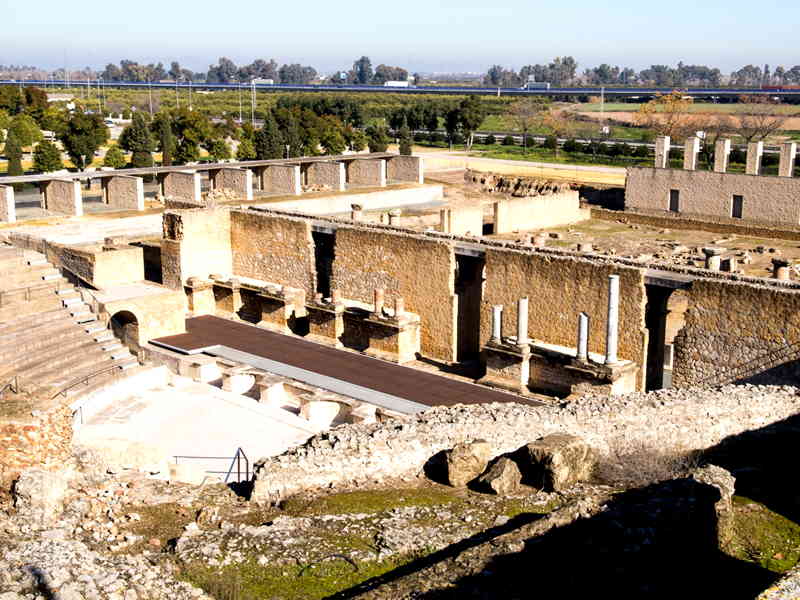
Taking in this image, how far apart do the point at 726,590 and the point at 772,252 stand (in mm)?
24160

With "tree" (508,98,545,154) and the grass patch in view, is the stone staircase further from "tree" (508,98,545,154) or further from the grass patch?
Answer: "tree" (508,98,545,154)

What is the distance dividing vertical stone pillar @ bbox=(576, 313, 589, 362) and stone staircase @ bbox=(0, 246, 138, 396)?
8717mm

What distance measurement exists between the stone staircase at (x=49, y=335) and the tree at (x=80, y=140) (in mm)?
25390

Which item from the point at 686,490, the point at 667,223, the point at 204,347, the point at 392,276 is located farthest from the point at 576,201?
the point at 686,490

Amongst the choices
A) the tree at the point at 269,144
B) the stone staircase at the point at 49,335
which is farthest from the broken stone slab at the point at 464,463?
the tree at the point at 269,144

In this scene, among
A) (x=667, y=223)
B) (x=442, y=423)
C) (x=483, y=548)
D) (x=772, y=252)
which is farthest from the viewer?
(x=667, y=223)

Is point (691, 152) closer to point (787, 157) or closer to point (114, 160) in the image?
point (787, 157)

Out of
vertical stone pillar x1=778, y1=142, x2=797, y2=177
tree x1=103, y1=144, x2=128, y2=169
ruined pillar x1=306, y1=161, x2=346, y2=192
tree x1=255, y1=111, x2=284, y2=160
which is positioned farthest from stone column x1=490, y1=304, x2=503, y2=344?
tree x1=103, y1=144, x2=128, y2=169

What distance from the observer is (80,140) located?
151ft

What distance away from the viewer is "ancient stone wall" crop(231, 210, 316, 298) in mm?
25891

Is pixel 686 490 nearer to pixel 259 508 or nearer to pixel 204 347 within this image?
pixel 259 508

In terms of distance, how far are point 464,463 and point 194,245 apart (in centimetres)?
1595

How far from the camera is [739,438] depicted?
14.3 meters

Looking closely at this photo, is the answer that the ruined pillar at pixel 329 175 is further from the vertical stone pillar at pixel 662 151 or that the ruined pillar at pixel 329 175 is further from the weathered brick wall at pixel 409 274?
the weathered brick wall at pixel 409 274
